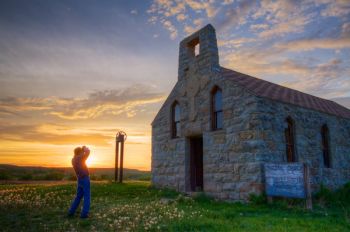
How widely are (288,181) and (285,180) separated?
12 centimetres

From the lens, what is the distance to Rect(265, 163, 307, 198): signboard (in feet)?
35.5

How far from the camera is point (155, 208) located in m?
10.1

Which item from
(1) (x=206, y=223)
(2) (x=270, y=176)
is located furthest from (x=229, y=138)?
(1) (x=206, y=223)

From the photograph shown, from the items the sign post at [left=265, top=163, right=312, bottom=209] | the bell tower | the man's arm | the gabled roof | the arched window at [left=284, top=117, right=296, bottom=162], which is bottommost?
the sign post at [left=265, top=163, right=312, bottom=209]

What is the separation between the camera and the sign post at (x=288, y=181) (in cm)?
1073

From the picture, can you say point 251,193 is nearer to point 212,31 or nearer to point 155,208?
point 155,208

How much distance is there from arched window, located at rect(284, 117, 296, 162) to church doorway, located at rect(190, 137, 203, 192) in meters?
4.34

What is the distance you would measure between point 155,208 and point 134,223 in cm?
255

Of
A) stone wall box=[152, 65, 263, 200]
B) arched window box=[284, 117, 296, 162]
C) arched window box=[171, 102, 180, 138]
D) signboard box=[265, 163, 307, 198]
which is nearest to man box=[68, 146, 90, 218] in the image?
stone wall box=[152, 65, 263, 200]

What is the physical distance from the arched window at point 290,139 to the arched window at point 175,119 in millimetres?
5859

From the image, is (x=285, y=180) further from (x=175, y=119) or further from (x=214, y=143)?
(x=175, y=119)

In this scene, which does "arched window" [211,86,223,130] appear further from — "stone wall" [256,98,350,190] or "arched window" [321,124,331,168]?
"arched window" [321,124,331,168]

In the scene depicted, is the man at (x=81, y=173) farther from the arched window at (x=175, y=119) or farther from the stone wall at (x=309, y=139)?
the arched window at (x=175, y=119)

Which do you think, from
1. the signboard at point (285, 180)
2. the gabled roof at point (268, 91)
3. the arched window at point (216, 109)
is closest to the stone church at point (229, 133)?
the arched window at point (216, 109)
